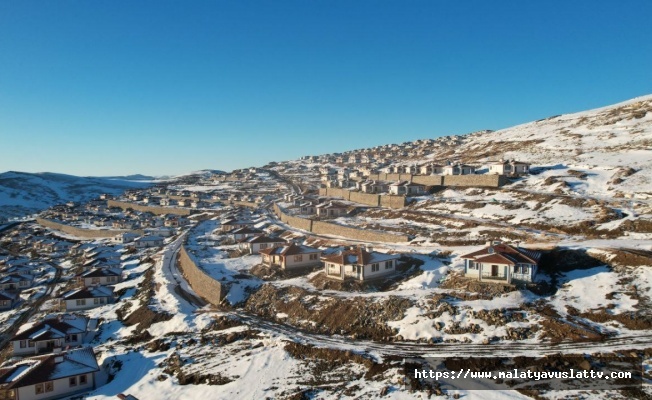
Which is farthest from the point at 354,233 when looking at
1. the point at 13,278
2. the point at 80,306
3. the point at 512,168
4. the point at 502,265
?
the point at 13,278

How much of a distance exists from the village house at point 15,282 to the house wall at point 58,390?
39913 millimetres

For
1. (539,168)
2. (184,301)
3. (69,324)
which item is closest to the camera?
(69,324)

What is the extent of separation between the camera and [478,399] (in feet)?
61.1

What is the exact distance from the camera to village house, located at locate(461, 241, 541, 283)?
31750 mm

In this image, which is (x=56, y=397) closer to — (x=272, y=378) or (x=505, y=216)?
(x=272, y=378)

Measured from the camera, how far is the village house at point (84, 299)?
1861 inches

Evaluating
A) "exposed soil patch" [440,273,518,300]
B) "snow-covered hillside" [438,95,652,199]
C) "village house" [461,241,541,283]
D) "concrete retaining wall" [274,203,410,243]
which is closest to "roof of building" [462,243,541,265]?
"village house" [461,241,541,283]

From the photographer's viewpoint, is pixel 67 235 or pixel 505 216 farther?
pixel 67 235

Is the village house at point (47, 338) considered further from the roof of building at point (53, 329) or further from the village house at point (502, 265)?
the village house at point (502, 265)

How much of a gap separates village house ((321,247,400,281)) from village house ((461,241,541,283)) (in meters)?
7.61

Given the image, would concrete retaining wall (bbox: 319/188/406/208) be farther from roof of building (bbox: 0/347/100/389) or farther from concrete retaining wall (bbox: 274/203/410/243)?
roof of building (bbox: 0/347/100/389)

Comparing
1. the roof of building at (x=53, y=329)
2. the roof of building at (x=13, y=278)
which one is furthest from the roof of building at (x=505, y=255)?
the roof of building at (x=13, y=278)

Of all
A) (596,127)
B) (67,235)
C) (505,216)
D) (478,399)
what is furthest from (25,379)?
(596,127)

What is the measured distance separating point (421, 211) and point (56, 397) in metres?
51.8
